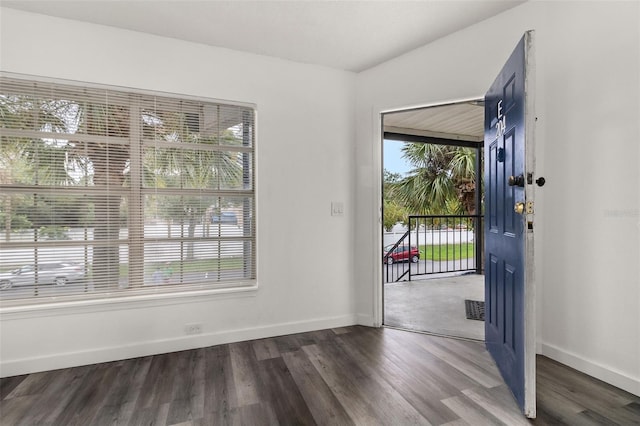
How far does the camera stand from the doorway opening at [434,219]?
3.85 meters

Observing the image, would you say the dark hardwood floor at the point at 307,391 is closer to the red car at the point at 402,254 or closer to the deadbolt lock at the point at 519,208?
the deadbolt lock at the point at 519,208

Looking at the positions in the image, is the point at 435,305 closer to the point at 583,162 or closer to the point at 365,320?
the point at 365,320

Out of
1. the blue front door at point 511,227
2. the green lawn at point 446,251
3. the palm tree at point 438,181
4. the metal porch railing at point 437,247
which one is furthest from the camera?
the palm tree at point 438,181

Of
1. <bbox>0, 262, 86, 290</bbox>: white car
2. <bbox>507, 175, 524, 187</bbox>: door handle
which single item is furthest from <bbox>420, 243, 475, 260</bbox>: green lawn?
<bbox>0, 262, 86, 290</bbox>: white car

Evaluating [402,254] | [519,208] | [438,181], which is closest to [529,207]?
[519,208]

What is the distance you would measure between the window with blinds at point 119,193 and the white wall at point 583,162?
2130mm

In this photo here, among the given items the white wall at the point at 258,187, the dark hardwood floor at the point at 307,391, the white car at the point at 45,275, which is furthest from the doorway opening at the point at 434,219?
the white car at the point at 45,275

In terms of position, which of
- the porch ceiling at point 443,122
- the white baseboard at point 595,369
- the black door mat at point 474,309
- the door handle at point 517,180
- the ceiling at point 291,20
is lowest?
the black door mat at point 474,309

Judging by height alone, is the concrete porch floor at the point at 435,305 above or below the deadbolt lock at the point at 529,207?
below

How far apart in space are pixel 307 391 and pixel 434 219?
14.2 feet

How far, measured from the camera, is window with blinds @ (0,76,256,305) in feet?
7.42

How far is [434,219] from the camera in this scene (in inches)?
221

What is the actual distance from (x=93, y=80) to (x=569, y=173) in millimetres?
3567

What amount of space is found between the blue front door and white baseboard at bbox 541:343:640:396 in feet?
1.36
